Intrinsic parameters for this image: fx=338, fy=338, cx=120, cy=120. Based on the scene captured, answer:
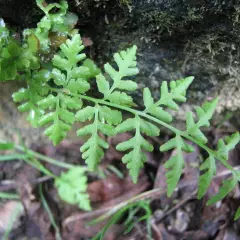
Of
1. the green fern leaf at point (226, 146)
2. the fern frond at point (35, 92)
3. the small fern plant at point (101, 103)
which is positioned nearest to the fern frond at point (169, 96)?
the small fern plant at point (101, 103)

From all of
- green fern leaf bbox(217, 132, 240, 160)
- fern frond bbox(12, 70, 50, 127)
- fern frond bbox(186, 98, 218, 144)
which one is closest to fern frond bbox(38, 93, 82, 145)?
fern frond bbox(12, 70, 50, 127)

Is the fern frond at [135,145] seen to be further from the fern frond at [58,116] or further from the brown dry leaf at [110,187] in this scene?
the brown dry leaf at [110,187]

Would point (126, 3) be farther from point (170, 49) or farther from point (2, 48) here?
point (2, 48)

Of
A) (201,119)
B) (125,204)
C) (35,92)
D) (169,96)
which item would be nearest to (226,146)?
(201,119)

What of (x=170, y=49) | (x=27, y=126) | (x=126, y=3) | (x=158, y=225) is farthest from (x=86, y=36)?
(x=158, y=225)

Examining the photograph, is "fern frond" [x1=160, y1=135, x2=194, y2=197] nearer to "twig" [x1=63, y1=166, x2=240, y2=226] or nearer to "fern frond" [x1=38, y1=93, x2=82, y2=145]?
"fern frond" [x1=38, y1=93, x2=82, y2=145]

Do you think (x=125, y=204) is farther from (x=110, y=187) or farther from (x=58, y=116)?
(x=58, y=116)

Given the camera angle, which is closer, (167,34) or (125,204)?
(167,34)
